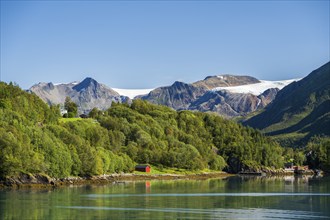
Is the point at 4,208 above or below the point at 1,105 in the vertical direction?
below

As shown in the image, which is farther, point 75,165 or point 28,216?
point 75,165

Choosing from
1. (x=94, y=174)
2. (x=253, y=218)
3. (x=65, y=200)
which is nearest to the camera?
(x=253, y=218)

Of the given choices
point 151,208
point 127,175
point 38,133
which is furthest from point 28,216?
point 127,175

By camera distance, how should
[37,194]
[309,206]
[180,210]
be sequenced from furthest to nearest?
[37,194]
[309,206]
[180,210]

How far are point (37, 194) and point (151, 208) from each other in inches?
1289

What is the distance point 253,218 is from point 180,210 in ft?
43.1

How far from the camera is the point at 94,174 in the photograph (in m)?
178

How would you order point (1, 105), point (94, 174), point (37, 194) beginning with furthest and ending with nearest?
point (1, 105)
point (94, 174)
point (37, 194)

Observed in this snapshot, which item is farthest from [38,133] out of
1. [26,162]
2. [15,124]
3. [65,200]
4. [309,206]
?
[309,206]

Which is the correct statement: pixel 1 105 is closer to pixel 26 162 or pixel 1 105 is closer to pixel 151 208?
pixel 26 162

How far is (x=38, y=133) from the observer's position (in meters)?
162

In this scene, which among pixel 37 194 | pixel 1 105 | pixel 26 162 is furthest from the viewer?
pixel 1 105

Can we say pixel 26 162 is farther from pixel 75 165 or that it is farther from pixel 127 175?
pixel 127 175

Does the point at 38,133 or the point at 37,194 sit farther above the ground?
the point at 38,133
